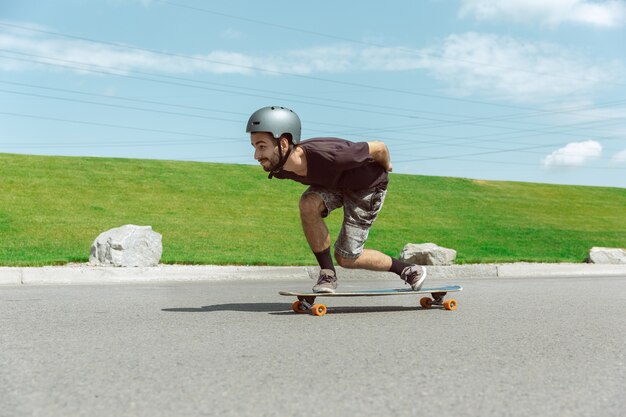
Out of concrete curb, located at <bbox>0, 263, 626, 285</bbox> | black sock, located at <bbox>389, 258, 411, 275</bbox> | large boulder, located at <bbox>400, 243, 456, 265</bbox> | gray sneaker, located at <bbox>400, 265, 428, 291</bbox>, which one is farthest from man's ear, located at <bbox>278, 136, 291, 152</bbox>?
large boulder, located at <bbox>400, 243, 456, 265</bbox>

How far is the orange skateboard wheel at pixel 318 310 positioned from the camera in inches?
258

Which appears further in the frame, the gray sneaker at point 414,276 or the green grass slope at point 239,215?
the green grass slope at point 239,215

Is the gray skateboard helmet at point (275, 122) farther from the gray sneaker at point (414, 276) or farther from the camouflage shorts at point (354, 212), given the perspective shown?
the gray sneaker at point (414, 276)

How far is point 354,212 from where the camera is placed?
22.6ft

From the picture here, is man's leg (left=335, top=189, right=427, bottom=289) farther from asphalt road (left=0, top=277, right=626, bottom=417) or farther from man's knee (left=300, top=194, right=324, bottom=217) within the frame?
asphalt road (left=0, top=277, right=626, bottom=417)

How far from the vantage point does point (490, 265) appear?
13750 millimetres

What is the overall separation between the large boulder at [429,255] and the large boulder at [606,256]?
356 centimetres

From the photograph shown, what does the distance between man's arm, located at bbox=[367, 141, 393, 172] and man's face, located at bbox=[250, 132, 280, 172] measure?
0.81m

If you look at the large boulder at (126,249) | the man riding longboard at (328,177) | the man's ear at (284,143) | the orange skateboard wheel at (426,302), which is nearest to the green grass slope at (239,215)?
the large boulder at (126,249)

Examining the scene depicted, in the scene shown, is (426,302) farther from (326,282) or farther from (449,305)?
(326,282)

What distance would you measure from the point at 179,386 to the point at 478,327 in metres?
2.92

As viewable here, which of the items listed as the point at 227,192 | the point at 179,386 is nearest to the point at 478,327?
the point at 179,386

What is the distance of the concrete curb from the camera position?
1059 centimetres

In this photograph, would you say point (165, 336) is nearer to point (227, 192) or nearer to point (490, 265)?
point (490, 265)
